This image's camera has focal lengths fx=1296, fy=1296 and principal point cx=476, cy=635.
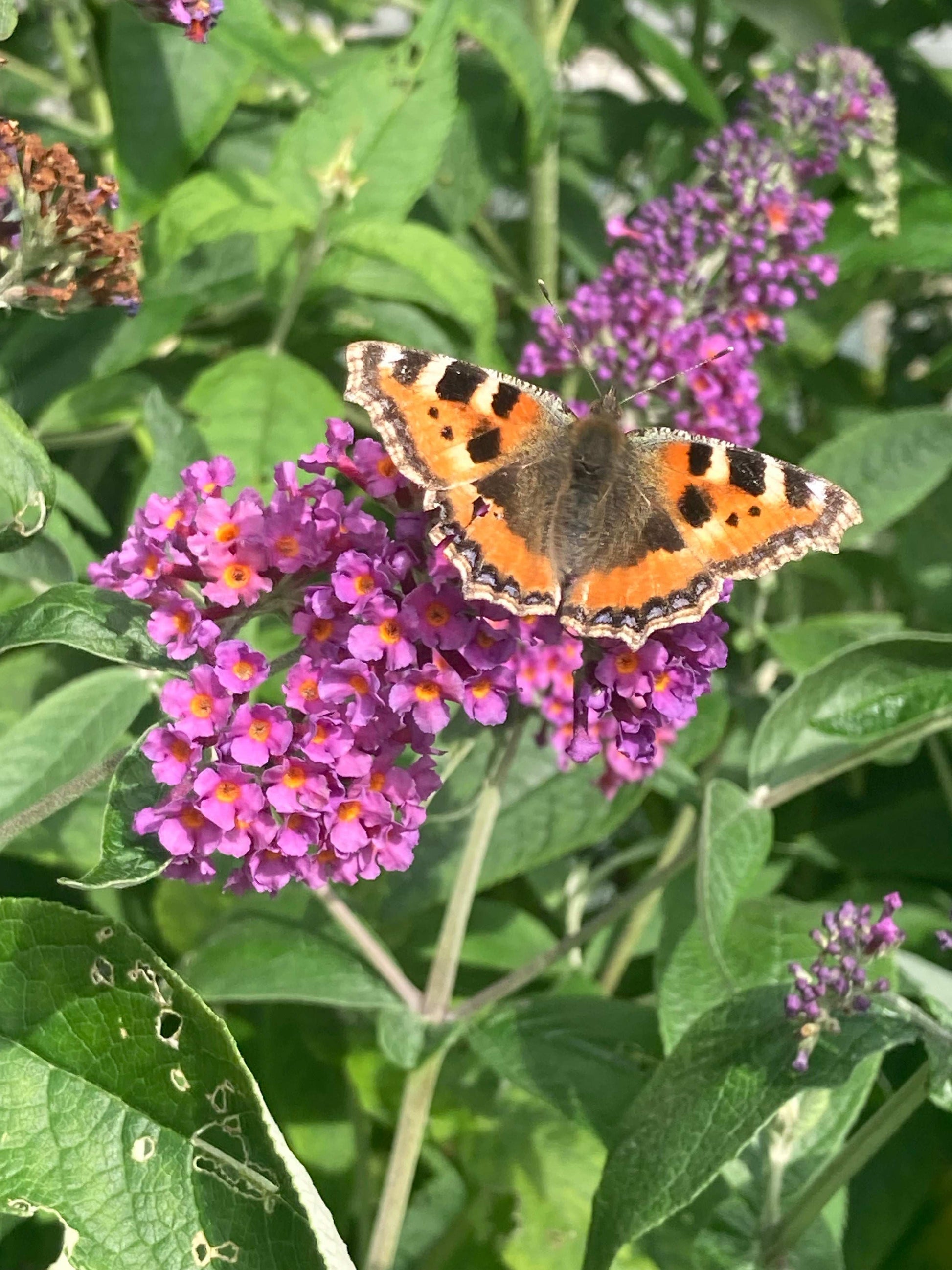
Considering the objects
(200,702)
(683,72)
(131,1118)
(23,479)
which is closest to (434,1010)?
(131,1118)

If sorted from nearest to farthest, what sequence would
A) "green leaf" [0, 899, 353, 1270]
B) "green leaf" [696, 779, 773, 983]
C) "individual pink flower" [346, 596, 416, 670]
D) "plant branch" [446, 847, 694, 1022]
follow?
"green leaf" [0, 899, 353, 1270], "individual pink flower" [346, 596, 416, 670], "green leaf" [696, 779, 773, 983], "plant branch" [446, 847, 694, 1022]

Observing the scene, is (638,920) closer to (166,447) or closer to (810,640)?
(810,640)

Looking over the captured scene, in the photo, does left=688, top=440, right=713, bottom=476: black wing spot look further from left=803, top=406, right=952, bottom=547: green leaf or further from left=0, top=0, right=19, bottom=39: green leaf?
left=0, top=0, right=19, bottom=39: green leaf

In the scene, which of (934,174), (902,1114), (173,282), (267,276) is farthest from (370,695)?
(934,174)

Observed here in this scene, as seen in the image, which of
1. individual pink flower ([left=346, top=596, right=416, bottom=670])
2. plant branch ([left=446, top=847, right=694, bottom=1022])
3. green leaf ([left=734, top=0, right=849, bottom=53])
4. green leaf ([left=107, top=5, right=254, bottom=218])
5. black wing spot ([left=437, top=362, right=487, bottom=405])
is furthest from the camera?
green leaf ([left=734, top=0, right=849, bottom=53])

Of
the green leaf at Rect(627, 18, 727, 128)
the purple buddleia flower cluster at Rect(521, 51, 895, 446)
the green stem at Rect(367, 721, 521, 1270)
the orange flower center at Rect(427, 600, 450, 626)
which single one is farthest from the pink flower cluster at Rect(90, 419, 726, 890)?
the green leaf at Rect(627, 18, 727, 128)

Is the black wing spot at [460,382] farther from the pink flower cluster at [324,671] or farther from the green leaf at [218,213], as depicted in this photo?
the green leaf at [218,213]

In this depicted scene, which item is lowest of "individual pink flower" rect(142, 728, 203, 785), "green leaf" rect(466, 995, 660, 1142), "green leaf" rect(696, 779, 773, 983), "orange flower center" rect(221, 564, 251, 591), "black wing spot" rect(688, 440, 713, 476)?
"green leaf" rect(466, 995, 660, 1142)
